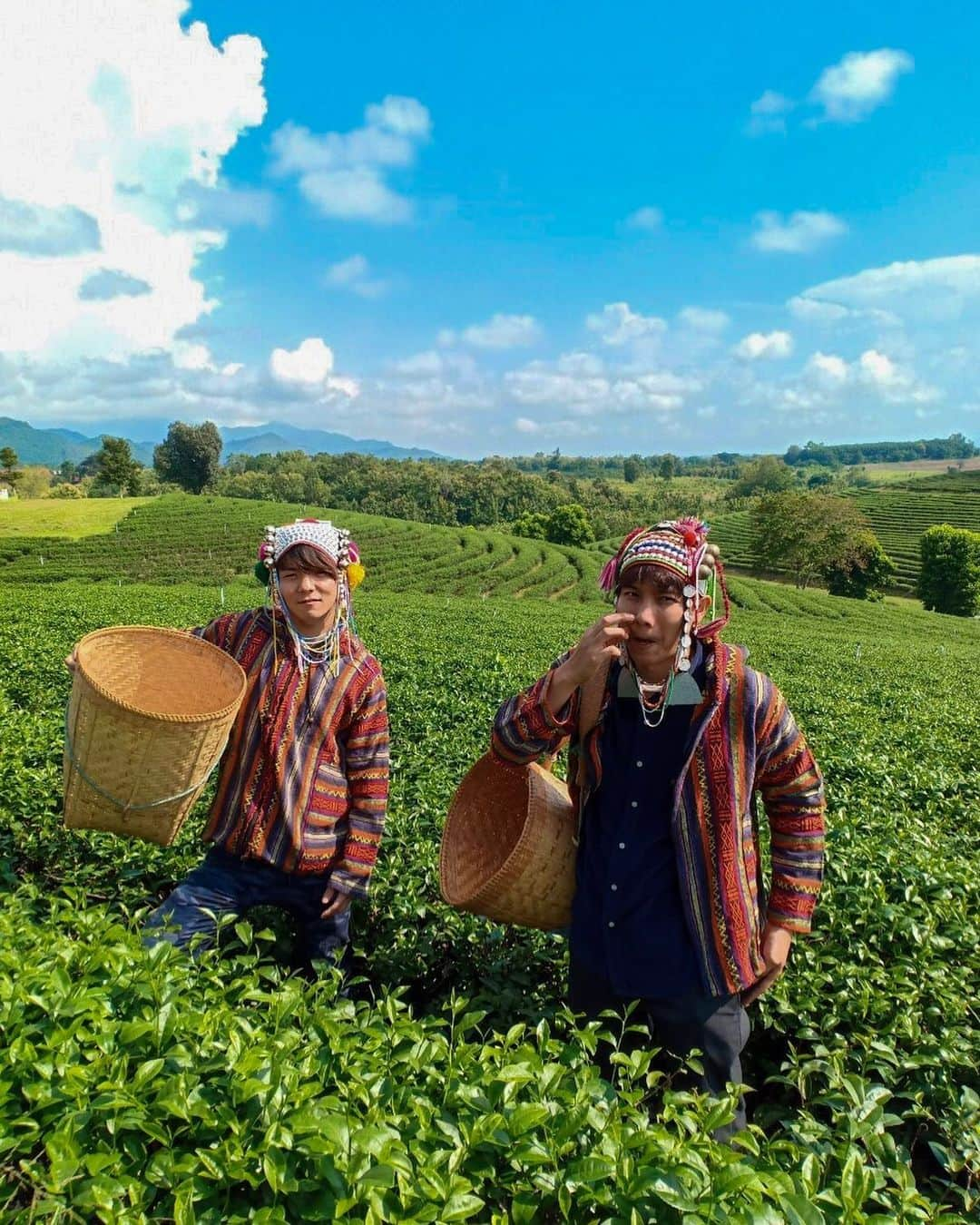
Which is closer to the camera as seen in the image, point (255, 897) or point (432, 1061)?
point (432, 1061)

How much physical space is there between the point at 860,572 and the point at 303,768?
55927mm

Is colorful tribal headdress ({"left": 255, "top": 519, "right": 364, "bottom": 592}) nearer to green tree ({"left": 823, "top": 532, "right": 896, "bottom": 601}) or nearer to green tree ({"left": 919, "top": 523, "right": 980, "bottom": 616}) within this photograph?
green tree ({"left": 823, "top": 532, "right": 896, "bottom": 601})

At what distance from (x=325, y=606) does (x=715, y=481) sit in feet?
528

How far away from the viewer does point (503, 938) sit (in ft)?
9.78

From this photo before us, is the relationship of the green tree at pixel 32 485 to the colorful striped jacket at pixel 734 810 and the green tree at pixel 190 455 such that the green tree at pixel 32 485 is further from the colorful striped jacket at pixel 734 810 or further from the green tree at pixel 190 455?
the colorful striped jacket at pixel 734 810

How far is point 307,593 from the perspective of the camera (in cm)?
261

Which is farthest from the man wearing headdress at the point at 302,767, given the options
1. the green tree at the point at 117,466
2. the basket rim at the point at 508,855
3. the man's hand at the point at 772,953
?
the green tree at the point at 117,466

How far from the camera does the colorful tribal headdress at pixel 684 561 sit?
1950mm

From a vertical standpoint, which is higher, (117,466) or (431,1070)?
(117,466)

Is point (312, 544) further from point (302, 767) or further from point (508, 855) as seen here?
point (508, 855)

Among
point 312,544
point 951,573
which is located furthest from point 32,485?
point 312,544

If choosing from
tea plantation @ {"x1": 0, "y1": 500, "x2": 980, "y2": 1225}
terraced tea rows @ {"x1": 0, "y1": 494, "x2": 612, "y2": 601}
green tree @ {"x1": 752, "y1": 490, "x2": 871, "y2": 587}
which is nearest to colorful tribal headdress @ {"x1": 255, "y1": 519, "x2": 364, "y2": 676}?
tea plantation @ {"x1": 0, "y1": 500, "x2": 980, "y2": 1225}

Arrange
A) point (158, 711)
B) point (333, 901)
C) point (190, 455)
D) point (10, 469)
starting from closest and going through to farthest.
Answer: point (333, 901) → point (158, 711) → point (10, 469) → point (190, 455)

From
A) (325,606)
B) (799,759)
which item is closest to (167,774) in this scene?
(325,606)
